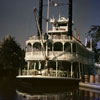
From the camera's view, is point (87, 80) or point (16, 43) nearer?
point (87, 80)

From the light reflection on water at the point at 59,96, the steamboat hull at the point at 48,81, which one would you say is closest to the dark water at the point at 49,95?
the light reflection on water at the point at 59,96

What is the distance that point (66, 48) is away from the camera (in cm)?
2614

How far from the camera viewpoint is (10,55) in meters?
39.1

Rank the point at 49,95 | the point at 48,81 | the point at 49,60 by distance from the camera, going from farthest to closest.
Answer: the point at 49,60
the point at 48,81
the point at 49,95

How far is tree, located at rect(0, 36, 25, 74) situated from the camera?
38.1 m

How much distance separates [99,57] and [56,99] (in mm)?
33196

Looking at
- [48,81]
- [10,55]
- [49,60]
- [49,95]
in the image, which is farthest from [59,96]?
[10,55]

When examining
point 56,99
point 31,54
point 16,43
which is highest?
point 16,43

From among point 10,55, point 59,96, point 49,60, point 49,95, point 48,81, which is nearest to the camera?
point 59,96

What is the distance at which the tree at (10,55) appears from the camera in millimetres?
38062

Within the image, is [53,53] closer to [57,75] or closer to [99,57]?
[57,75]

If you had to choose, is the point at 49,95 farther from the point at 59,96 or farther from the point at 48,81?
the point at 48,81

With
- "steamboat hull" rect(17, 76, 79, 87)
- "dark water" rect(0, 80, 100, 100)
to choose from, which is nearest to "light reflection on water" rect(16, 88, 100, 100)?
"dark water" rect(0, 80, 100, 100)

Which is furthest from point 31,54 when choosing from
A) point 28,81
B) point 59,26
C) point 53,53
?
point 59,26
